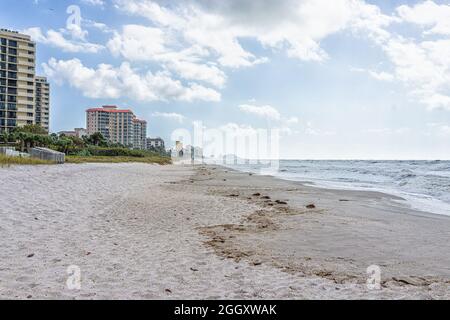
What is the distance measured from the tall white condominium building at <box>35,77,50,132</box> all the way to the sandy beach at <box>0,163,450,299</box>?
14631 cm

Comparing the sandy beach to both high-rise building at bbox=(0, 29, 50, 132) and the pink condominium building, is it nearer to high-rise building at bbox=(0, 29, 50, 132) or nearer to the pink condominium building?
high-rise building at bbox=(0, 29, 50, 132)

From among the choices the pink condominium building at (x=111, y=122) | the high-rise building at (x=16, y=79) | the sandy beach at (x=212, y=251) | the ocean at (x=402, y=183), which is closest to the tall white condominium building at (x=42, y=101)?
the pink condominium building at (x=111, y=122)

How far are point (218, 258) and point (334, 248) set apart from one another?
8.54 feet

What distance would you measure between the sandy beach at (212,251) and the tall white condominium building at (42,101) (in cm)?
14631

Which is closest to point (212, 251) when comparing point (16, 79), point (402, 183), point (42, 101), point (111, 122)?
point (402, 183)

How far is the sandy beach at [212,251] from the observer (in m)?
4.68

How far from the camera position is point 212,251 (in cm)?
664

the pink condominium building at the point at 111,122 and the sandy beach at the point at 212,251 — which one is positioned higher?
the pink condominium building at the point at 111,122

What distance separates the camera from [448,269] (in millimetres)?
5793

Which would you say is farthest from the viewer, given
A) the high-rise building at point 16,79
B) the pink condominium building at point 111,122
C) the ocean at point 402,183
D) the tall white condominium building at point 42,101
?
the pink condominium building at point 111,122

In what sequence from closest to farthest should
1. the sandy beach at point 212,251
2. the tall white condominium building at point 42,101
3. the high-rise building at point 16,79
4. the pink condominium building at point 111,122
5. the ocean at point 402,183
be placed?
the sandy beach at point 212,251 → the ocean at point 402,183 → the high-rise building at point 16,79 → the tall white condominium building at point 42,101 → the pink condominium building at point 111,122

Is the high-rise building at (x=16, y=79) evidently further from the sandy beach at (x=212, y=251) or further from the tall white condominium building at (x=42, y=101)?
the sandy beach at (x=212, y=251)

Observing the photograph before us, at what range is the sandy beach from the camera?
4676 mm
